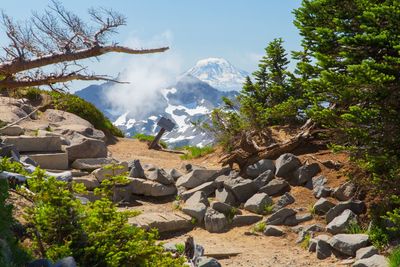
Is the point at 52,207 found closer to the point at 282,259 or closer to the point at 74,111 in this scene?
the point at 282,259

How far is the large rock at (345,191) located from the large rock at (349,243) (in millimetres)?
2257

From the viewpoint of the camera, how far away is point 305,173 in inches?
622

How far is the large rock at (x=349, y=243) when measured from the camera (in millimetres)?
11820

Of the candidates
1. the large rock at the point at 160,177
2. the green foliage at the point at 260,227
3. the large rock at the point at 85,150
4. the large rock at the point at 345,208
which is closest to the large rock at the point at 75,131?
the large rock at the point at 85,150

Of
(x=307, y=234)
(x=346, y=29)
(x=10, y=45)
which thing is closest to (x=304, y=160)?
(x=307, y=234)

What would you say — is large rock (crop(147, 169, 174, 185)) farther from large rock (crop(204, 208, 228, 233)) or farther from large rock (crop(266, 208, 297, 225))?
large rock (crop(266, 208, 297, 225))

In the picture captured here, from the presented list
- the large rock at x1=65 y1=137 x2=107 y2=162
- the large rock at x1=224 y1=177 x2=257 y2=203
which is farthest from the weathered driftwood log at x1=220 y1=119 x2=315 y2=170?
the large rock at x1=65 y1=137 x2=107 y2=162

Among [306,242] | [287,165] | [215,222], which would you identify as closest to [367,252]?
[306,242]

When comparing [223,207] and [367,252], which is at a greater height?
[223,207]

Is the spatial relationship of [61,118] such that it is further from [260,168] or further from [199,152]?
[260,168]

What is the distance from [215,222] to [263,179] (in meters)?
2.53

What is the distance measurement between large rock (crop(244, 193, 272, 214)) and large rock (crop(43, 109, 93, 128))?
11.6m

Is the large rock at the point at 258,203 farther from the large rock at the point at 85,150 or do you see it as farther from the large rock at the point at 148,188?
the large rock at the point at 85,150

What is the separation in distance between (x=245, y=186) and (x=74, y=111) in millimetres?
14196
